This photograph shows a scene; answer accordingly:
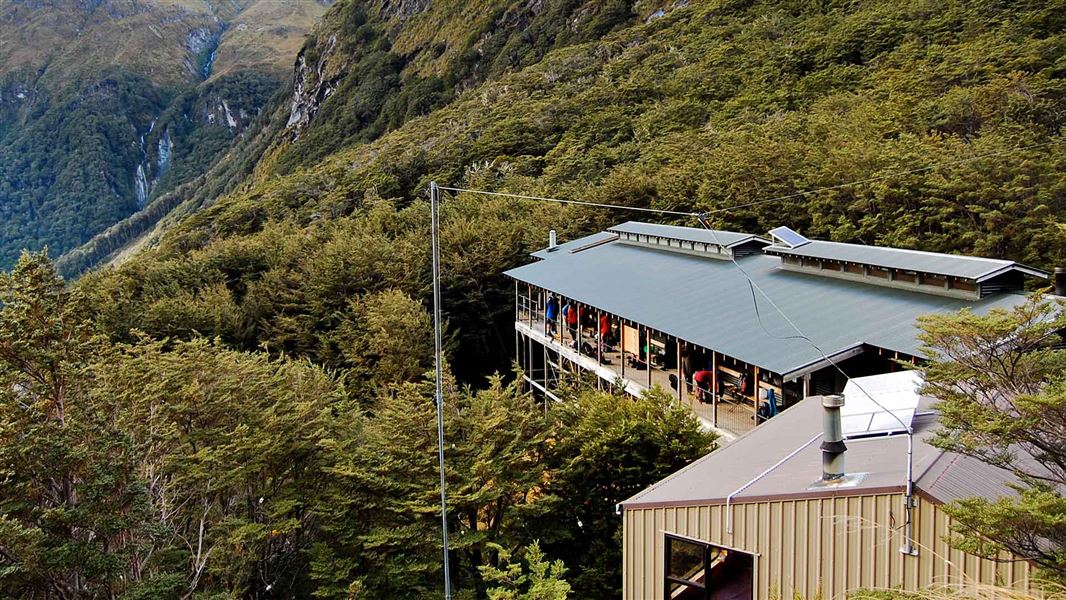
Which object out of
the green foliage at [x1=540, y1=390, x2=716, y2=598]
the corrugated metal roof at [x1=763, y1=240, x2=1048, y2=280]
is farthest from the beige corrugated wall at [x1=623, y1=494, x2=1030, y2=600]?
the corrugated metal roof at [x1=763, y1=240, x2=1048, y2=280]

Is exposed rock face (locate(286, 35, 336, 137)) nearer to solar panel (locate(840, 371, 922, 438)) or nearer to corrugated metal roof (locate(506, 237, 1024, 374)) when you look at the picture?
corrugated metal roof (locate(506, 237, 1024, 374))

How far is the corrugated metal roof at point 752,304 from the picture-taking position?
1349cm

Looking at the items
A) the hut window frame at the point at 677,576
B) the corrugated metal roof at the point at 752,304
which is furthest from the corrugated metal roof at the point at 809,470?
the corrugated metal roof at the point at 752,304

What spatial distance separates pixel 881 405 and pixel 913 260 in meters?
9.11

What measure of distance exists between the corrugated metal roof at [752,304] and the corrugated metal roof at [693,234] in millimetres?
586

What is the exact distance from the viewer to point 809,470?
741cm

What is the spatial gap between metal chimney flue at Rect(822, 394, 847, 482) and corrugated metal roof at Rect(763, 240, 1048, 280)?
29.5 feet

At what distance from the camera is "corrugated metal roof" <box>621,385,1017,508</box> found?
237 inches

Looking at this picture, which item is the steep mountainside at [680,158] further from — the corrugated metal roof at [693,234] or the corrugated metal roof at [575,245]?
the corrugated metal roof at [693,234]

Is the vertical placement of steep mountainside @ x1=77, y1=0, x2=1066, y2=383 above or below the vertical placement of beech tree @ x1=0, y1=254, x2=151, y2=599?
above

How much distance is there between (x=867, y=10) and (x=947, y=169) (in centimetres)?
4023

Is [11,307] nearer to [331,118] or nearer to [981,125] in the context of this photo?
[981,125]

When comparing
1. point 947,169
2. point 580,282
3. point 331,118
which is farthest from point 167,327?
point 331,118

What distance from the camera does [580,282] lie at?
23.0 metres
